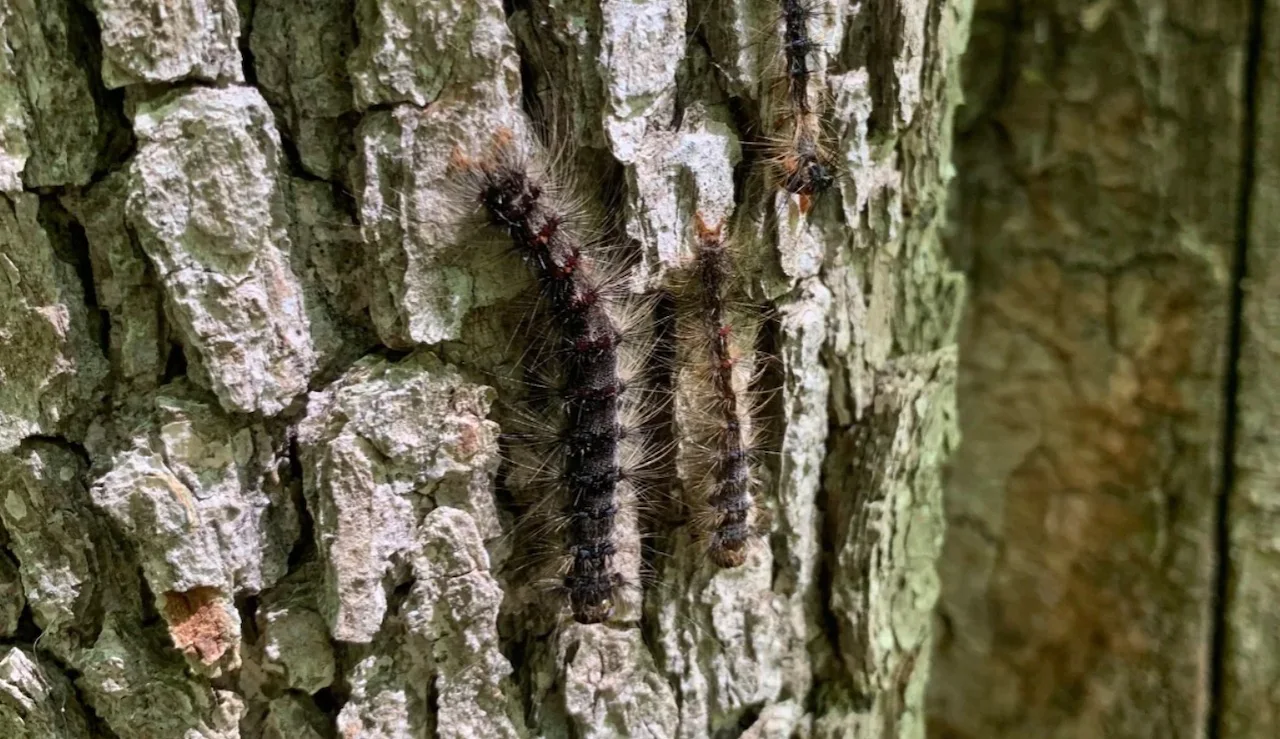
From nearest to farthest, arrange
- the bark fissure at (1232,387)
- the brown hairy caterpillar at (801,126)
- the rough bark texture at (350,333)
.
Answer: the rough bark texture at (350,333) < the brown hairy caterpillar at (801,126) < the bark fissure at (1232,387)

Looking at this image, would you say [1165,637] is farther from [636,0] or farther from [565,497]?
[636,0]

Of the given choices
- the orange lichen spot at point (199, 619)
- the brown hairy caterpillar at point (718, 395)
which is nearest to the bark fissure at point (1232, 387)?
the brown hairy caterpillar at point (718, 395)

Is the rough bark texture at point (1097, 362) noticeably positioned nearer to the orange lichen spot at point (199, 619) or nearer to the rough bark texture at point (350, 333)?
the rough bark texture at point (350, 333)

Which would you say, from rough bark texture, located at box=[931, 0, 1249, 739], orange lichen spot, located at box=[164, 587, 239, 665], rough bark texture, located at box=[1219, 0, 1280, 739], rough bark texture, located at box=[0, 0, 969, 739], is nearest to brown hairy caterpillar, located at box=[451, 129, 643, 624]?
rough bark texture, located at box=[0, 0, 969, 739]

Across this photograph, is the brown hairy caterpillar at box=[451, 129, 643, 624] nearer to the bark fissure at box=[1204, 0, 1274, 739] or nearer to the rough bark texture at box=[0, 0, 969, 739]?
the rough bark texture at box=[0, 0, 969, 739]

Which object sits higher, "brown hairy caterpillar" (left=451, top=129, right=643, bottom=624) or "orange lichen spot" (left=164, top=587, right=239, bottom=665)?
"brown hairy caterpillar" (left=451, top=129, right=643, bottom=624)
